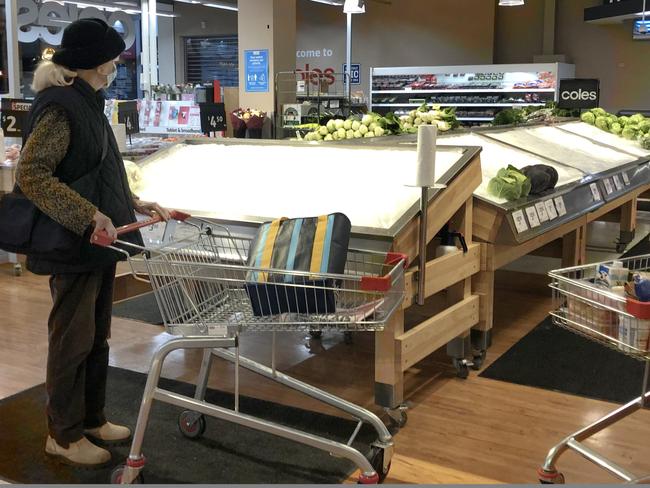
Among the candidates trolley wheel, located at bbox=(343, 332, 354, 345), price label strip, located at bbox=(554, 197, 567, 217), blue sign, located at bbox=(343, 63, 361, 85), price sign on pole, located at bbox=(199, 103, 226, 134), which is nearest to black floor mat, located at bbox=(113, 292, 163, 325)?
trolley wheel, located at bbox=(343, 332, 354, 345)

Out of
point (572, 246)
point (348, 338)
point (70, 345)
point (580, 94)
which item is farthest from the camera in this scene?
point (580, 94)

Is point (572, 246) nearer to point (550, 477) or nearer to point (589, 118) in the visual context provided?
point (589, 118)

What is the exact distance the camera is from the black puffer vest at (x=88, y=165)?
2.65 meters

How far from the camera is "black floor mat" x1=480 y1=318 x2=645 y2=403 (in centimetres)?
370

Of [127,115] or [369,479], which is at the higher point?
[127,115]

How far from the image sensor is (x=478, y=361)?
13.1 ft

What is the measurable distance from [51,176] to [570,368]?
279cm

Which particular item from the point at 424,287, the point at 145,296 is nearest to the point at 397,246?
the point at 424,287

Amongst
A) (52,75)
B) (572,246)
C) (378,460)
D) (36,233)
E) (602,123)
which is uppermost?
(52,75)

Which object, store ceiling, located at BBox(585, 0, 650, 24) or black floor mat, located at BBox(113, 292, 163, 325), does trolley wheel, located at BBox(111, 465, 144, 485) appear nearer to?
black floor mat, located at BBox(113, 292, 163, 325)

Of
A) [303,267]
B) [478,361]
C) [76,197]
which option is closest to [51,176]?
[76,197]

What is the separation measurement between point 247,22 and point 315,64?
7.18 m

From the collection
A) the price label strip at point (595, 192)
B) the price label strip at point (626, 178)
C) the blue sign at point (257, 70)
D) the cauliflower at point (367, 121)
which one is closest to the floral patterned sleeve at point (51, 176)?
the price label strip at point (595, 192)

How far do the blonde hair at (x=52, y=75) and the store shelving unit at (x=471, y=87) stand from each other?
10397 mm
